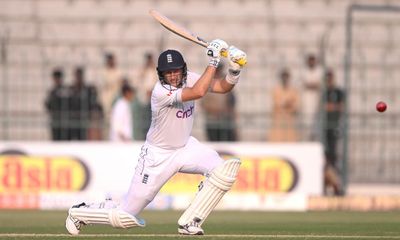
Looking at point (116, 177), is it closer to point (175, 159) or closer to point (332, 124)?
point (332, 124)

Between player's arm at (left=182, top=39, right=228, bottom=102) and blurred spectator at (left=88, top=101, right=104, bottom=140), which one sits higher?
player's arm at (left=182, top=39, right=228, bottom=102)

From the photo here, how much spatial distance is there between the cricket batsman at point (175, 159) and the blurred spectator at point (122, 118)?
254 inches

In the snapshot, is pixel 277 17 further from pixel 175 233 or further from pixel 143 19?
pixel 175 233

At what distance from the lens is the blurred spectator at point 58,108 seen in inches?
593

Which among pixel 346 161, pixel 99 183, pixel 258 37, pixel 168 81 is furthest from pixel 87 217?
pixel 258 37

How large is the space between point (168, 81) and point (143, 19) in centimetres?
864

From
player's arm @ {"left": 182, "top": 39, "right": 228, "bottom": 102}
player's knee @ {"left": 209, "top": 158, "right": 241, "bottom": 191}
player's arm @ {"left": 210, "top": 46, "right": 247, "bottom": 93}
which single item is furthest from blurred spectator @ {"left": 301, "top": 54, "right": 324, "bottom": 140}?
player's knee @ {"left": 209, "top": 158, "right": 241, "bottom": 191}

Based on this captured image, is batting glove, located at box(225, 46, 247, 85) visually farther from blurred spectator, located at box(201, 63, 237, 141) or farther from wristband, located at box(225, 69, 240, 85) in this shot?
blurred spectator, located at box(201, 63, 237, 141)

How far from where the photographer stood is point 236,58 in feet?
27.0

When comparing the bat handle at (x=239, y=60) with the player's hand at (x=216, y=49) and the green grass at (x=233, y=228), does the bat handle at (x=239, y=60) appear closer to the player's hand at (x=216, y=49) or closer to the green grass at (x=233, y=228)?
the player's hand at (x=216, y=49)

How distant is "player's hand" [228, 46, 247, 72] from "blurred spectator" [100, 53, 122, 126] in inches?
284

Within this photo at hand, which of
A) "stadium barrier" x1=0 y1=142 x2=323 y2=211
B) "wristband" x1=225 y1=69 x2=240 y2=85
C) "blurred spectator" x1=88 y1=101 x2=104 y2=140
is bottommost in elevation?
"stadium barrier" x1=0 y1=142 x2=323 y2=211

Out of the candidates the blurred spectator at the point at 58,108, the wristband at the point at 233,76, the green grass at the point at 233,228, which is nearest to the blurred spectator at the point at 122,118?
the blurred spectator at the point at 58,108

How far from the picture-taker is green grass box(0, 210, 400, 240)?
8352mm
